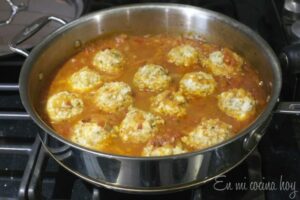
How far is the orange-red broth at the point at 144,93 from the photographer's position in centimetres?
146

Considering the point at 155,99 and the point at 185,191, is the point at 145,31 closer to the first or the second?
the point at 155,99

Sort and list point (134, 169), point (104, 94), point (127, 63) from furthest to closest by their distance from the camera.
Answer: point (127, 63), point (104, 94), point (134, 169)

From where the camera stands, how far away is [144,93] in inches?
63.9

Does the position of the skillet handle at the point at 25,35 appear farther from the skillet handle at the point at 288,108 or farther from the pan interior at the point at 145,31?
the skillet handle at the point at 288,108

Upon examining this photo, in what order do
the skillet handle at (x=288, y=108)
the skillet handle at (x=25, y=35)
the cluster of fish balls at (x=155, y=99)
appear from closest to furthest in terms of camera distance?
the skillet handle at (x=288, y=108)
the cluster of fish balls at (x=155, y=99)
the skillet handle at (x=25, y=35)

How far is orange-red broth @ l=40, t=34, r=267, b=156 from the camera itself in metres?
1.46

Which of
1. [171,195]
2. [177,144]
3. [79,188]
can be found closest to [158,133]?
[177,144]

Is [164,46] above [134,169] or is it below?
below

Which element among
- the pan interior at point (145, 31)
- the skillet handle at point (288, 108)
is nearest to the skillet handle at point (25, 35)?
the pan interior at point (145, 31)

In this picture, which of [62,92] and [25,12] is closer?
[62,92]

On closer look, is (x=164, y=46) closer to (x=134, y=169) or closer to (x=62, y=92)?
(x=62, y=92)

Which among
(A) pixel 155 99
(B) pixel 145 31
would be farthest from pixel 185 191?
(B) pixel 145 31

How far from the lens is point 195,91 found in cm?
159

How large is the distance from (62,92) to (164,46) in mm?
502
